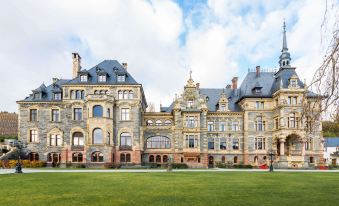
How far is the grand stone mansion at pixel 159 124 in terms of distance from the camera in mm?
45844

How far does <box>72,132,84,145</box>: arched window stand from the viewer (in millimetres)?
46844

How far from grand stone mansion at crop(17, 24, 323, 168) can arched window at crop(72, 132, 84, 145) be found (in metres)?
0.15

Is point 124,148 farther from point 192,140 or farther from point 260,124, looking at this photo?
point 260,124

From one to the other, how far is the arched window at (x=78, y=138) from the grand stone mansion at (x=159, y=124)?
147mm

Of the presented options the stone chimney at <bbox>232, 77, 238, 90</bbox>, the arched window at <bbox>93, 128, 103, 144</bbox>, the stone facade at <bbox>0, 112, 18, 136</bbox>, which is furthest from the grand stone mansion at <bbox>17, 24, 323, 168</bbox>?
the stone facade at <bbox>0, 112, 18, 136</bbox>

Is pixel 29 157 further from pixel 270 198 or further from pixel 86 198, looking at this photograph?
pixel 270 198

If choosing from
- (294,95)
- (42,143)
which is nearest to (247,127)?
(294,95)

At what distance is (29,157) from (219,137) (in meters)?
30.2

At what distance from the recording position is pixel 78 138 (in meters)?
47.0

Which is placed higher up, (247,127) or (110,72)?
(110,72)

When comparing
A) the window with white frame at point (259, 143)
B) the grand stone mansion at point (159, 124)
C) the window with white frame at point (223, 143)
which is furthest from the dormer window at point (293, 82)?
the window with white frame at point (223, 143)

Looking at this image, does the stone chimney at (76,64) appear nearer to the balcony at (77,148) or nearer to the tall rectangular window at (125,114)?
the tall rectangular window at (125,114)

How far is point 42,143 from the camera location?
47.5 m

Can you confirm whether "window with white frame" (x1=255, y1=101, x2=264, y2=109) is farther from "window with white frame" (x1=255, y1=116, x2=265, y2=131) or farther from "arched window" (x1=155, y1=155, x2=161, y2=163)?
"arched window" (x1=155, y1=155, x2=161, y2=163)
